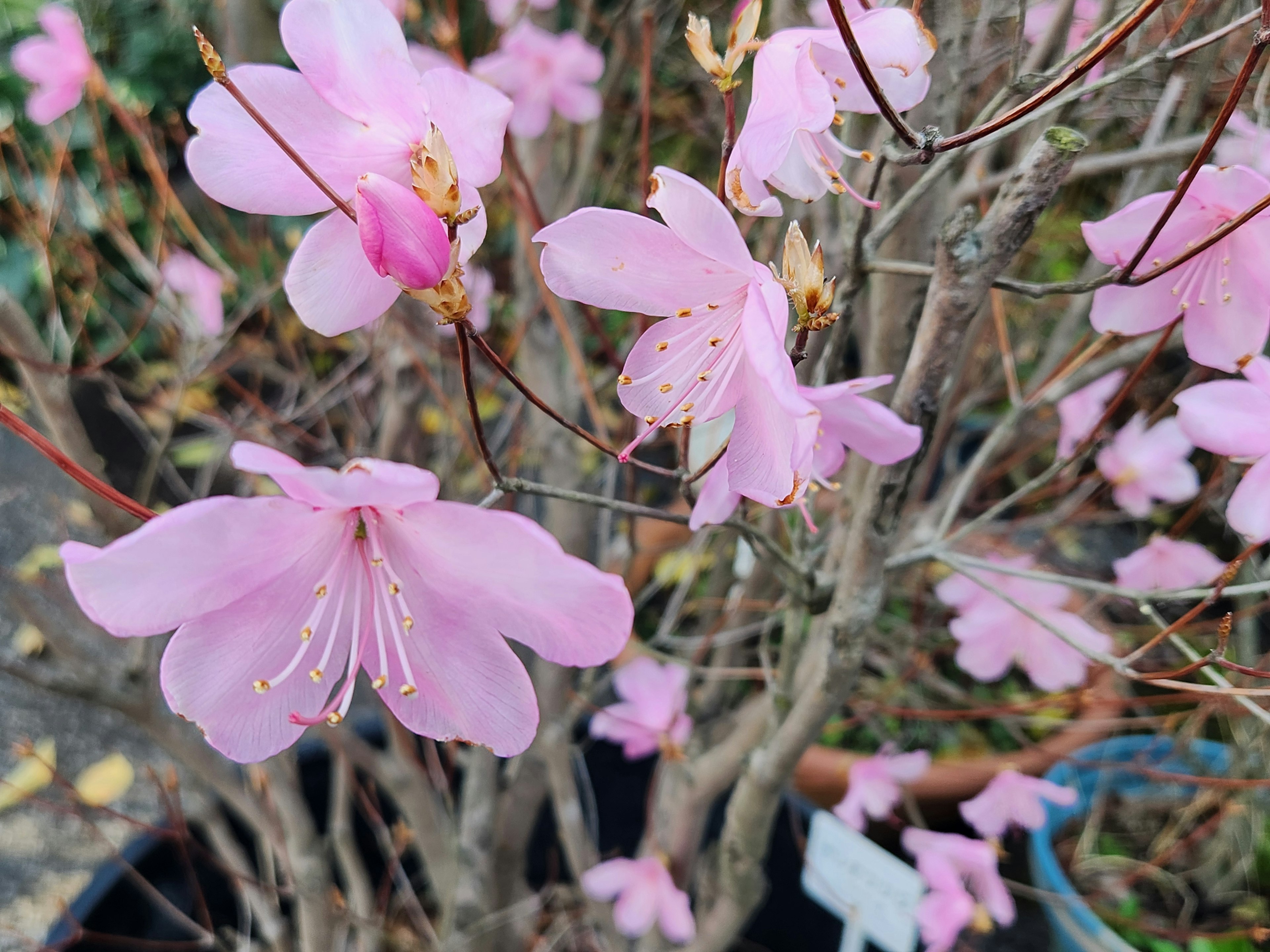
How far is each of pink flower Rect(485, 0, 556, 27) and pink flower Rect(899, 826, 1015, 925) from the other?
4.48 ft

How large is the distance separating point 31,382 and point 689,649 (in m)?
1.01

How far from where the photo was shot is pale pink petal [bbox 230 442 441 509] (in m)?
0.32

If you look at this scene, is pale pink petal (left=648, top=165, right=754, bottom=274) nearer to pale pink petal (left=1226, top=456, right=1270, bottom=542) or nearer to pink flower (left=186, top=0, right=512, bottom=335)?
pink flower (left=186, top=0, right=512, bottom=335)

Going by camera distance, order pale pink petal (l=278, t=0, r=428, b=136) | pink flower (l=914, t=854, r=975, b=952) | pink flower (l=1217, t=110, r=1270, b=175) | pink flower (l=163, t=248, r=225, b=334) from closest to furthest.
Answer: pale pink petal (l=278, t=0, r=428, b=136)
pink flower (l=1217, t=110, r=1270, b=175)
pink flower (l=914, t=854, r=975, b=952)
pink flower (l=163, t=248, r=225, b=334)

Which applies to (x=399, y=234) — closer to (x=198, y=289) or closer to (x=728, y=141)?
(x=728, y=141)

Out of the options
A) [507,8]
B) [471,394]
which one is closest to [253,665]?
[471,394]

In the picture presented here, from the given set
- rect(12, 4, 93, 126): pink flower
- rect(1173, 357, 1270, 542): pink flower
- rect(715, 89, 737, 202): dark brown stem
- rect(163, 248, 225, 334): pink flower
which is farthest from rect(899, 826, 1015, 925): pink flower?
rect(12, 4, 93, 126): pink flower

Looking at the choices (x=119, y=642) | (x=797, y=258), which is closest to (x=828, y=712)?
(x=797, y=258)

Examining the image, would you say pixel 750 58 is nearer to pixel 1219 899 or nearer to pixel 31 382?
pixel 31 382

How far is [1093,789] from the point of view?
1.50 metres

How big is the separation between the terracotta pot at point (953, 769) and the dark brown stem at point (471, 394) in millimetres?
1115

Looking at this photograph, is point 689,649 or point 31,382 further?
point 689,649

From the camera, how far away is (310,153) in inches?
17.5

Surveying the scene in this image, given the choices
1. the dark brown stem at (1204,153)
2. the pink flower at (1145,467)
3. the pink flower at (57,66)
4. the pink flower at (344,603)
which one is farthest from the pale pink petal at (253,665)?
the pink flower at (57,66)
